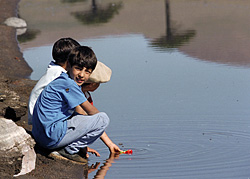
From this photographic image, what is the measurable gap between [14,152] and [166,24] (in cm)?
1451

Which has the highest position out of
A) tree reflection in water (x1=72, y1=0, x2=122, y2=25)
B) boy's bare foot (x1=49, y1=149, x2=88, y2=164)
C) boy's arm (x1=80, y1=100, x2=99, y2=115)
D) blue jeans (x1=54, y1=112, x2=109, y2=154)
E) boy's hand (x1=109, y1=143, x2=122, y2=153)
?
boy's arm (x1=80, y1=100, x2=99, y2=115)

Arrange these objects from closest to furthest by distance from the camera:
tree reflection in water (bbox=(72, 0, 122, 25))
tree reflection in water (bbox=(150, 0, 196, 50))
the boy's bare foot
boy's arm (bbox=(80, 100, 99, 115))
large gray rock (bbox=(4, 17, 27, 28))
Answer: boy's arm (bbox=(80, 100, 99, 115)), the boy's bare foot, tree reflection in water (bbox=(150, 0, 196, 50)), large gray rock (bbox=(4, 17, 27, 28)), tree reflection in water (bbox=(72, 0, 122, 25))

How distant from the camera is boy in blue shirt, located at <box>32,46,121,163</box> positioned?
484 centimetres

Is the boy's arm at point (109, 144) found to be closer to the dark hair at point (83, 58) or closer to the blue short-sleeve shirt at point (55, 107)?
the blue short-sleeve shirt at point (55, 107)

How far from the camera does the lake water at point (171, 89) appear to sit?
536 cm

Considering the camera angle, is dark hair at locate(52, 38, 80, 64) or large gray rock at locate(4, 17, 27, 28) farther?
large gray rock at locate(4, 17, 27, 28)

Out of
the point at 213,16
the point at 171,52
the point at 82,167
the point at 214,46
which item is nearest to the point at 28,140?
the point at 82,167

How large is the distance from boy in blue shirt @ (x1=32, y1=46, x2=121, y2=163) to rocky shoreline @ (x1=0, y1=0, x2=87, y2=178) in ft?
0.64

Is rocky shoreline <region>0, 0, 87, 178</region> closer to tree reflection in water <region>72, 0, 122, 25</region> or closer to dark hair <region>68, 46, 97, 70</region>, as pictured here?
dark hair <region>68, 46, 97, 70</region>

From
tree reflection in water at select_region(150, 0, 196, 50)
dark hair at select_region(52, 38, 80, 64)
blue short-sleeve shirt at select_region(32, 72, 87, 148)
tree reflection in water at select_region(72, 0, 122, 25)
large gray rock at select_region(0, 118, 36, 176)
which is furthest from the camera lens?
tree reflection in water at select_region(72, 0, 122, 25)

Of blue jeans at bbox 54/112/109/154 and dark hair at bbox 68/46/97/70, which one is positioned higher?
dark hair at bbox 68/46/97/70

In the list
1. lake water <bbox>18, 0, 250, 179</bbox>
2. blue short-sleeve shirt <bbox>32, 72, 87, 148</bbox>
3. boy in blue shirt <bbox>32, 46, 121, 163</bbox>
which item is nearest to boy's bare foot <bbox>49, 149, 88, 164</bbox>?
boy in blue shirt <bbox>32, 46, 121, 163</bbox>

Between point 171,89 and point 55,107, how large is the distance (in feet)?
12.4

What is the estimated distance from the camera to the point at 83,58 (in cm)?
491
